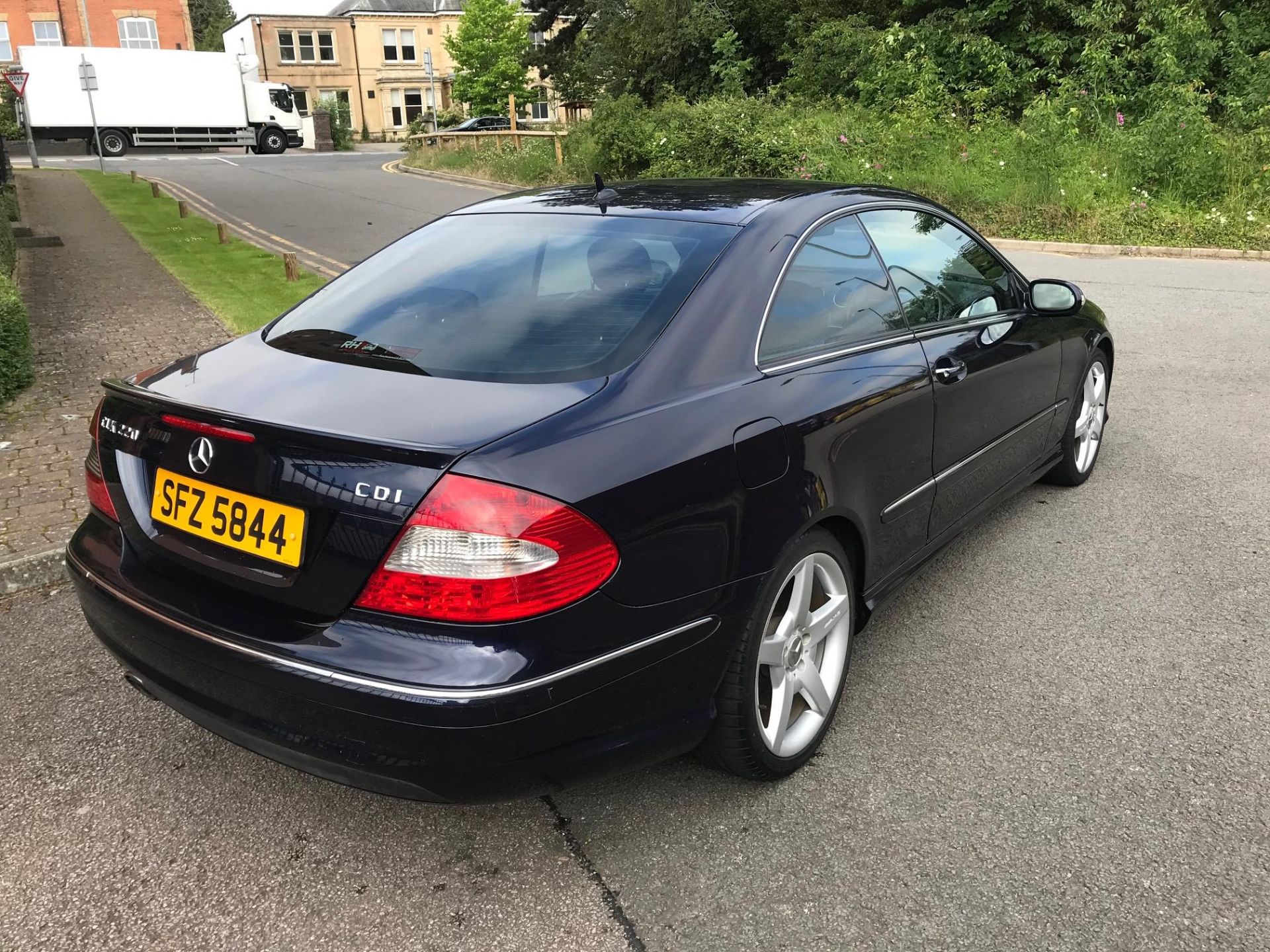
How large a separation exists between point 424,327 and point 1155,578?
3.04 metres

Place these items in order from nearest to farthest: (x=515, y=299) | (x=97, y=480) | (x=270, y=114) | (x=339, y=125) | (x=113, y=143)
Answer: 1. (x=97, y=480)
2. (x=515, y=299)
3. (x=113, y=143)
4. (x=270, y=114)
5. (x=339, y=125)

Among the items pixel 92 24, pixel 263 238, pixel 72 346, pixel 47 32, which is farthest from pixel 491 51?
pixel 72 346

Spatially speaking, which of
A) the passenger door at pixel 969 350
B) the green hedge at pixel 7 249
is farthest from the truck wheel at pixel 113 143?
Answer: the passenger door at pixel 969 350

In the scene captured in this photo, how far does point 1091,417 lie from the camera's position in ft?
16.7

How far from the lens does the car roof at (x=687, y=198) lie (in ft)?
10.3

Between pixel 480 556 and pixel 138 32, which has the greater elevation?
pixel 138 32

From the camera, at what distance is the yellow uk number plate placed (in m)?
2.21

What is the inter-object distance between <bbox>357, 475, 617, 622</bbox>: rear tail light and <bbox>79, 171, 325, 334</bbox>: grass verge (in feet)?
22.4

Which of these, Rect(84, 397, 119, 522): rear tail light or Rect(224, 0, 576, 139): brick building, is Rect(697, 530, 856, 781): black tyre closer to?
Rect(84, 397, 119, 522): rear tail light

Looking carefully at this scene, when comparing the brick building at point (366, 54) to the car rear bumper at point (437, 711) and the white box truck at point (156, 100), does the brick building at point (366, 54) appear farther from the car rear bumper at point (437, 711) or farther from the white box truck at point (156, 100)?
the car rear bumper at point (437, 711)

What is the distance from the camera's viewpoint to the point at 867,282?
3309 mm

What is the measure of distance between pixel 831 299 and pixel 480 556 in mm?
1555

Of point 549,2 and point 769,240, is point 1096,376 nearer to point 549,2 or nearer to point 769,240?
point 769,240

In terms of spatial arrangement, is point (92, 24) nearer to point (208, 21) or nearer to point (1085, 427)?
point (208, 21)
